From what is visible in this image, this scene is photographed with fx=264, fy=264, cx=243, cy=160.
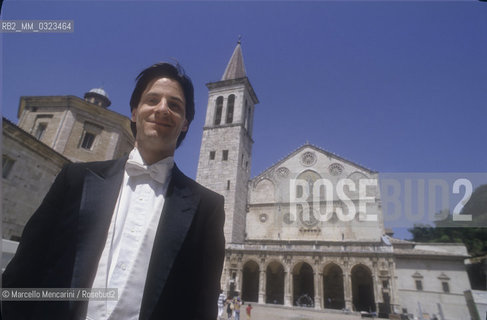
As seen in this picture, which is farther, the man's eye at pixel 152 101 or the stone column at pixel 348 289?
the stone column at pixel 348 289

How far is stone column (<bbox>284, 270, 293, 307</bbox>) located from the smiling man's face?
23128 millimetres

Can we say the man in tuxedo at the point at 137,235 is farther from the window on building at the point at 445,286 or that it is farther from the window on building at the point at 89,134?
the window on building at the point at 445,286

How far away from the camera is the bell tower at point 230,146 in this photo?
84.3 feet

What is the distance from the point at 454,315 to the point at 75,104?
29820 mm

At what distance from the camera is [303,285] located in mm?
A: 24484

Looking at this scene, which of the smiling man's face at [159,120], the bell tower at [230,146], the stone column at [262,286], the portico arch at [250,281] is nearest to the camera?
the smiling man's face at [159,120]

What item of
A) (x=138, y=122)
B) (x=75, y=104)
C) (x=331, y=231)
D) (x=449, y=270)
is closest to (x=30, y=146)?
(x=75, y=104)

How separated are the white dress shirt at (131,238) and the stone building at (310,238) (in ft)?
74.9

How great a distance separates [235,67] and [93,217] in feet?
111

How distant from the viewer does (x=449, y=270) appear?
20.5 m

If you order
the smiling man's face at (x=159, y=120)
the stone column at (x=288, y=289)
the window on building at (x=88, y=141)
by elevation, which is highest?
the window on building at (x=88, y=141)

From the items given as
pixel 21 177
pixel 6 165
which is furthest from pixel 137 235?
pixel 21 177

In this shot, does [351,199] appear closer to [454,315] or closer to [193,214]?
[454,315]

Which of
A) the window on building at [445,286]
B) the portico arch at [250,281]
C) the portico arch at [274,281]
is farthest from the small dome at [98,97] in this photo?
the window on building at [445,286]
